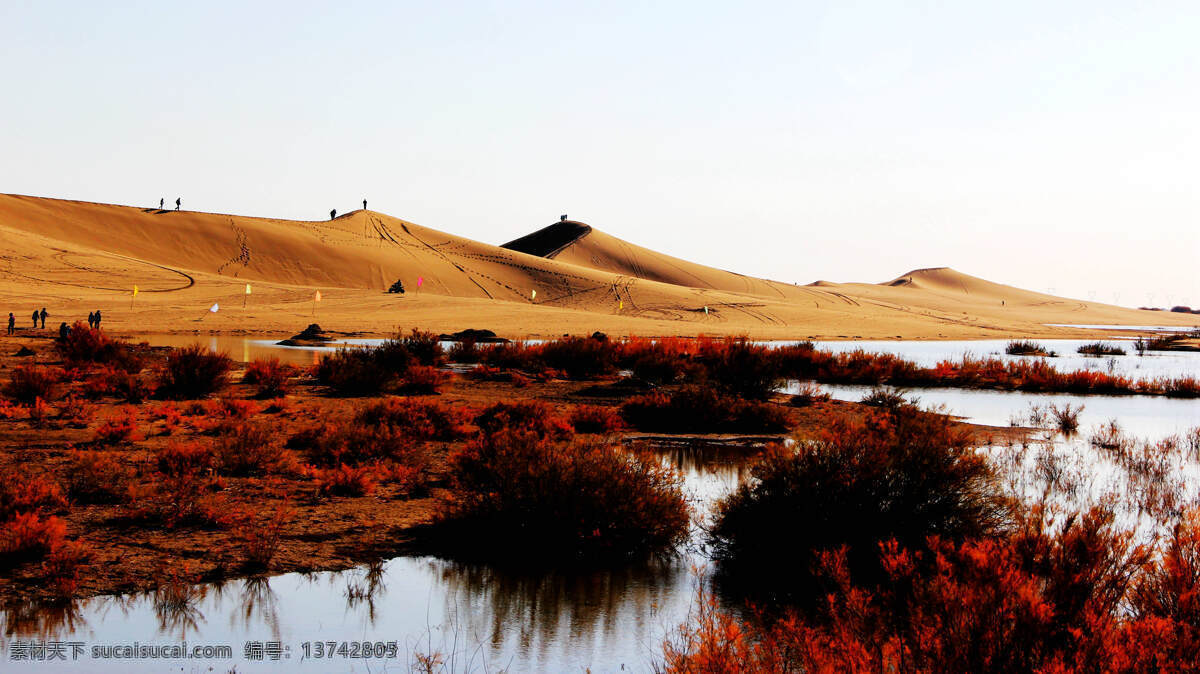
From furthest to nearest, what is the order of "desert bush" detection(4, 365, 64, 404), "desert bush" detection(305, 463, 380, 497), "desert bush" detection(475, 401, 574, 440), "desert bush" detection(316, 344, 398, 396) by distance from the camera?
"desert bush" detection(316, 344, 398, 396) → "desert bush" detection(4, 365, 64, 404) → "desert bush" detection(475, 401, 574, 440) → "desert bush" detection(305, 463, 380, 497)

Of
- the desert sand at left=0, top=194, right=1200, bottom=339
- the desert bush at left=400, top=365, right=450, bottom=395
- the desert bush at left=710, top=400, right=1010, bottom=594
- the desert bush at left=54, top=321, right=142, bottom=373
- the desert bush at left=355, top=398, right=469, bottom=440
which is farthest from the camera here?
the desert sand at left=0, top=194, right=1200, bottom=339

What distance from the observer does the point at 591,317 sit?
2474 inches

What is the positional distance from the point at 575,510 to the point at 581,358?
1831cm

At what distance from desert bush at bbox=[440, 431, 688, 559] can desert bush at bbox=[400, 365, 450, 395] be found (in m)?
12.6

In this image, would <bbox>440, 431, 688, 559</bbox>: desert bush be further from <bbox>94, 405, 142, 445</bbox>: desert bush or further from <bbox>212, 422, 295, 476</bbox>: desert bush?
<bbox>94, 405, 142, 445</bbox>: desert bush

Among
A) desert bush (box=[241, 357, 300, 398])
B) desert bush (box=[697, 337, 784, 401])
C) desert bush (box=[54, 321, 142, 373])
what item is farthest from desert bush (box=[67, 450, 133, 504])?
desert bush (box=[54, 321, 142, 373])

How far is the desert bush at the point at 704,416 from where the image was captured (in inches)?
675

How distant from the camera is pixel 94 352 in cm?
2489

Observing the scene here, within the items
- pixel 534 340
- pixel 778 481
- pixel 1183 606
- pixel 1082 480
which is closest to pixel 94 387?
pixel 778 481

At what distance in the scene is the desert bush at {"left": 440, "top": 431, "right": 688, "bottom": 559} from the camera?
8.55 meters

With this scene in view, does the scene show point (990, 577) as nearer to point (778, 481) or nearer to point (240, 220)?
point (778, 481)

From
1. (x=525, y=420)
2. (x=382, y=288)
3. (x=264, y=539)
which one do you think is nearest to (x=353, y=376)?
(x=525, y=420)

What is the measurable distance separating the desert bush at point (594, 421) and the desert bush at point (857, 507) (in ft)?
24.0

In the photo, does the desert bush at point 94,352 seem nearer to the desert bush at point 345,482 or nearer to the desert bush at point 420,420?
the desert bush at point 420,420
